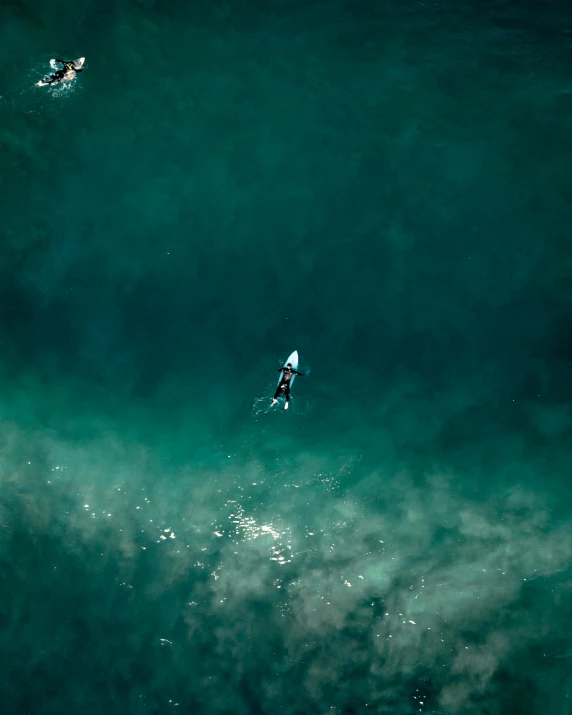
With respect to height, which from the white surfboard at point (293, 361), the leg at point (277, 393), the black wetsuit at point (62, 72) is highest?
the black wetsuit at point (62, 72)

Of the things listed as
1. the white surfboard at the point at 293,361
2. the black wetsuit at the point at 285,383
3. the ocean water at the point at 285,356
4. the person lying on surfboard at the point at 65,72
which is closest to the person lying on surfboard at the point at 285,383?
the black wetsuit at the point at 285,383

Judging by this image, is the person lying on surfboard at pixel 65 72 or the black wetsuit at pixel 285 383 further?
the person lying on surfboard at pixel 65 72

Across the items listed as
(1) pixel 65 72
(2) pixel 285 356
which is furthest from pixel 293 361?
(1) pixel 65 72

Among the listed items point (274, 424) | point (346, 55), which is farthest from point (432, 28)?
point (274, 424)

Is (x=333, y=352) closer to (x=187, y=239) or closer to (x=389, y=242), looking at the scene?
(x=389, y=242)

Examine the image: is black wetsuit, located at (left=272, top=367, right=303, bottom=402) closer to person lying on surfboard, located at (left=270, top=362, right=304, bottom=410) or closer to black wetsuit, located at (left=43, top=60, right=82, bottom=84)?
person lying on surfboard, located at (left=270, top=362, right=304, bottom=410)

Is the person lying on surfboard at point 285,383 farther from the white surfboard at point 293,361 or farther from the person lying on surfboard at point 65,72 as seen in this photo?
the person lying on surfboard at point 65,72

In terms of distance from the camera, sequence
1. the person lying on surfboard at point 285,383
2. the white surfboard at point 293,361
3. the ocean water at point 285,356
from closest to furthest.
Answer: the ocean water at point 285,356
the person lying on surfboard at point 285,383
the white surfboard at point 293,361

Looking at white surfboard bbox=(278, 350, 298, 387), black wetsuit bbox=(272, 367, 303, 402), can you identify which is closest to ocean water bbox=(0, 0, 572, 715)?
white surfboard bbox=(278, 350, 298, 387)
